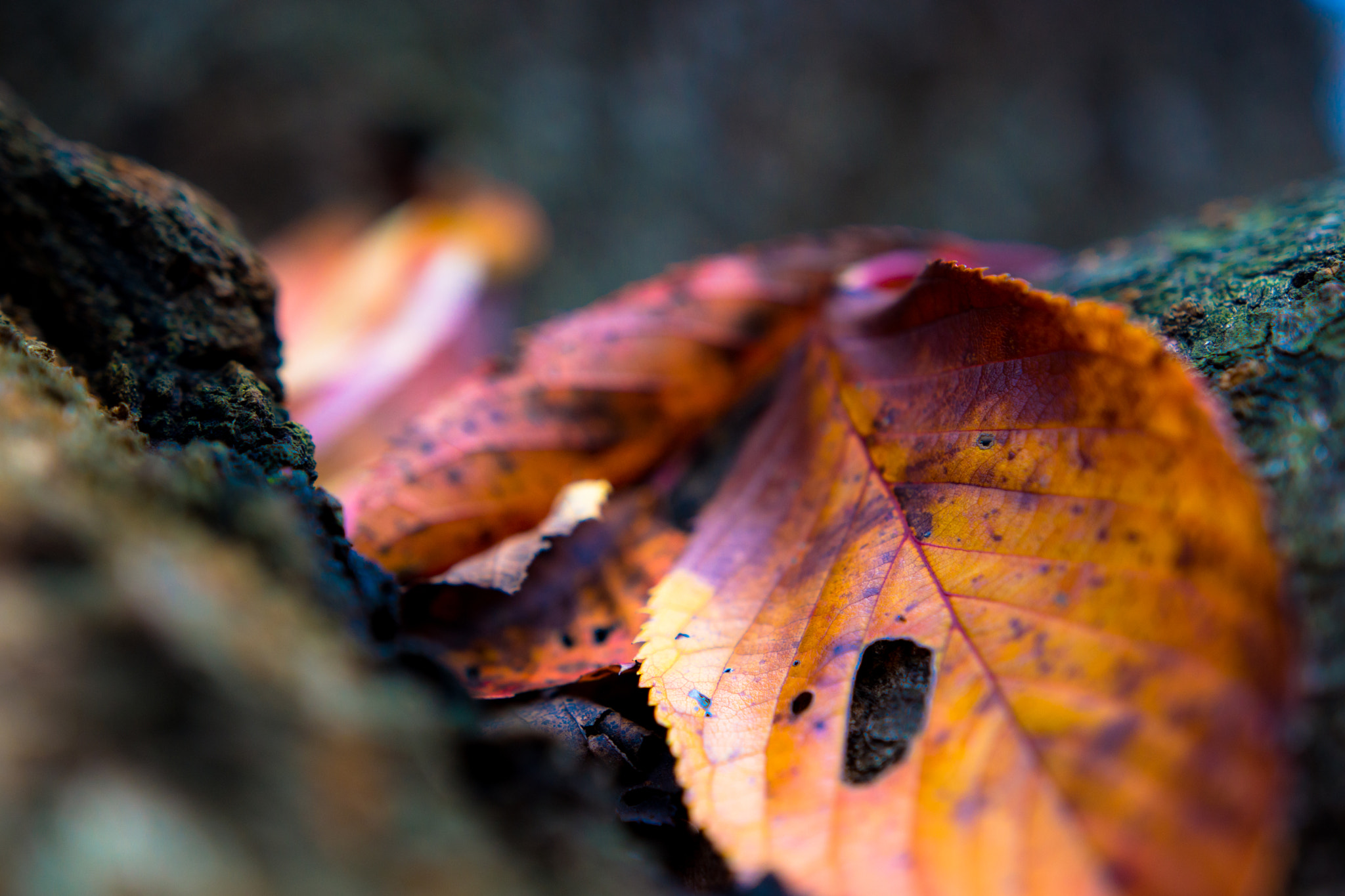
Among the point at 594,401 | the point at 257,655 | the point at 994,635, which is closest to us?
the point at 257,655

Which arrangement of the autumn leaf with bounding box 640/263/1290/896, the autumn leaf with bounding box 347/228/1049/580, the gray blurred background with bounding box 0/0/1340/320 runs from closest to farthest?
the autumn leaf with bounding box 640/263/1290/896
the autumn leaf with bounding box 347/228/1049/580
the gray blurred background with bounding box 0/0/1340/320

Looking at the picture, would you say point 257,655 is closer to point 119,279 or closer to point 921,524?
point 921,524

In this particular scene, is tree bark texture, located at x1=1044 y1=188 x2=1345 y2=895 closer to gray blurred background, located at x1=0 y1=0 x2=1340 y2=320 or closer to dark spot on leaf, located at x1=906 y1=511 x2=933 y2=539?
dark spot on leaf, located at x1=906 y1=511 x2=933 y2=539

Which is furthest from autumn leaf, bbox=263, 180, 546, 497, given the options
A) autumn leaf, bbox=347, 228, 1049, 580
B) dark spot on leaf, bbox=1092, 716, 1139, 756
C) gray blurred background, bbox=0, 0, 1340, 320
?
dark spot on leaf, bbox=1092, 716, 1139, 756

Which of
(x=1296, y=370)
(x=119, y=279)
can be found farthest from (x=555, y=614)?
(x=1296, y=370)

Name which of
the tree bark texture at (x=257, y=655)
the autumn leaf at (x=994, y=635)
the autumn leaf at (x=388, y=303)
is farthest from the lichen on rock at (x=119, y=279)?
the autumn leaf at (x=388, y=303)

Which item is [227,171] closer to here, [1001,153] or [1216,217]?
[1216,217]

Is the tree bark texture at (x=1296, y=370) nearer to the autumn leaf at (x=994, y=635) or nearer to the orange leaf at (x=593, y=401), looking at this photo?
the autumn leaf at (x=994, y=635)
